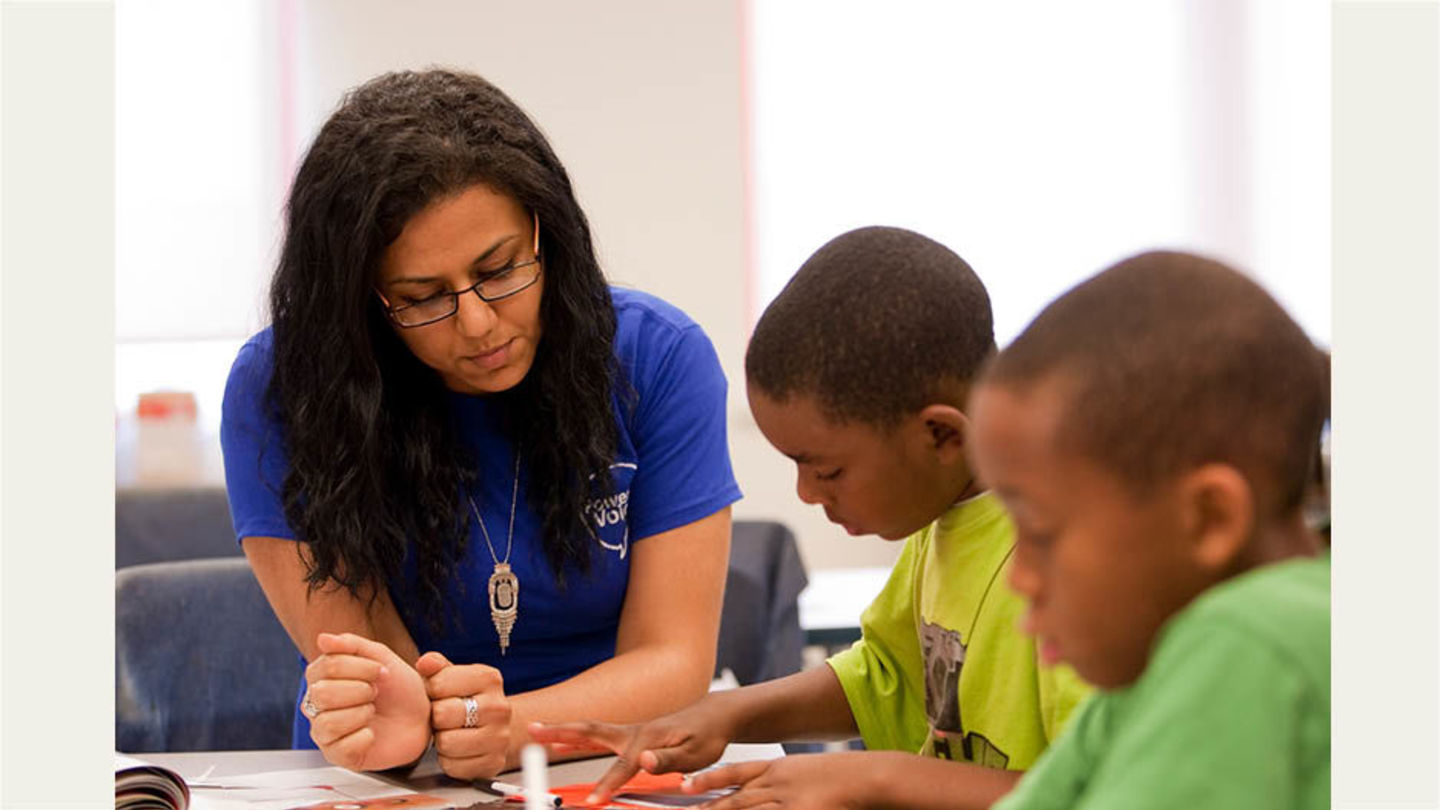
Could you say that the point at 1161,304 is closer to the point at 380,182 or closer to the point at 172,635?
the point at 380,182

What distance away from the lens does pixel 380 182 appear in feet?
4.50

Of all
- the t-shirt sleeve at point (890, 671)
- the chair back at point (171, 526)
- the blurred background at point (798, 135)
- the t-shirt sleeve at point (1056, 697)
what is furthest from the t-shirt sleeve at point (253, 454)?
the blurred background at point (798, 135)

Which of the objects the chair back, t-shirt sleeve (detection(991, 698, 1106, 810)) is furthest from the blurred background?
t-shirt sleeve (detection(991, 698, 1106, 810))

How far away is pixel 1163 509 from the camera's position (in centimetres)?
64

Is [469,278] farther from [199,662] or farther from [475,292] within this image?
[199,662]

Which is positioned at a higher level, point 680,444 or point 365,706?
point 680,444

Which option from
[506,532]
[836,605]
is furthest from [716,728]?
[836,605]

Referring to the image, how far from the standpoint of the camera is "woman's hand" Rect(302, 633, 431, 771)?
1265 millimetres

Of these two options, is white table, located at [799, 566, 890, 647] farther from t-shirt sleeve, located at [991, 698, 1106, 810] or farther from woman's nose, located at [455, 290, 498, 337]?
t-shirt sleeve, located at [991, 698, 1106, 810]

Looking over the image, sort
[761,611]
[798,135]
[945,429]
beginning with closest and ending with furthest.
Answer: [945,429]
[761,611]
[798,135]

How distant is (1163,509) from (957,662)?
0.50 metres

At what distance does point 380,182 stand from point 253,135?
133 inches

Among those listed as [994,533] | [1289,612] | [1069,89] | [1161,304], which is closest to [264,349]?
[994,533]

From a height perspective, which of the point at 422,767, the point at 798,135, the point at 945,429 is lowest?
the point at 422,767
